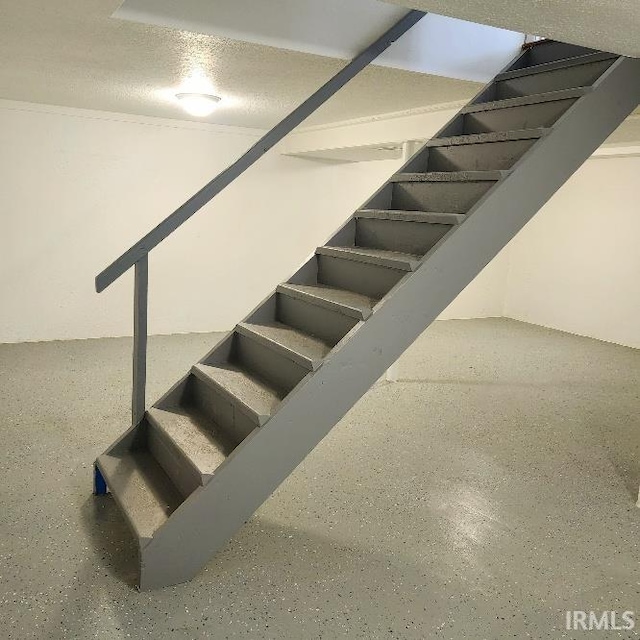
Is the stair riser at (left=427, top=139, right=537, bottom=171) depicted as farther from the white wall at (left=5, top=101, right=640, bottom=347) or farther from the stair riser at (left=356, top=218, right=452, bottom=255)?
the white wall at (left=5, top=101, right=640, bottom=347)

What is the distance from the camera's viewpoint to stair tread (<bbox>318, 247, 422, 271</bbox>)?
104 inches

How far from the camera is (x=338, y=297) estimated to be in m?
3.03

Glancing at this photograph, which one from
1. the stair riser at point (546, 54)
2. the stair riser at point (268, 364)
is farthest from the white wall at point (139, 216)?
the stair riser at point (268, 364)

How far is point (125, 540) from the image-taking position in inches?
110

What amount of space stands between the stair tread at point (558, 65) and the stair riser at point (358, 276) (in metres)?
1.58

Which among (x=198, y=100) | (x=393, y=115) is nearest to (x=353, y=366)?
(x=198, y=100)

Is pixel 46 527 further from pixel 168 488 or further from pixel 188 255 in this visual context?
pixel 188 255

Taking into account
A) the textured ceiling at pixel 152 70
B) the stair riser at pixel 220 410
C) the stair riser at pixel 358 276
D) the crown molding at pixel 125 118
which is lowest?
the stair riser at pixel 220 410

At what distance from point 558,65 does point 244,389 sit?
8.03 feet

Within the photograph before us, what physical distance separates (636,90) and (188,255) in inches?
209

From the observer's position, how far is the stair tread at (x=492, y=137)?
9.31ft
